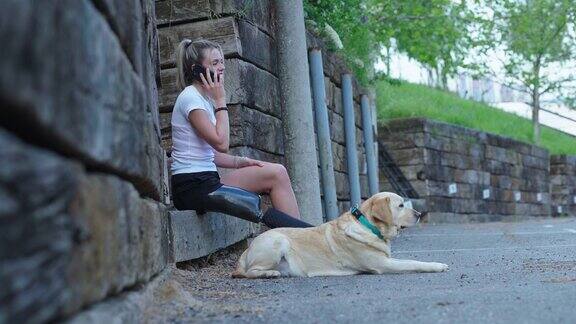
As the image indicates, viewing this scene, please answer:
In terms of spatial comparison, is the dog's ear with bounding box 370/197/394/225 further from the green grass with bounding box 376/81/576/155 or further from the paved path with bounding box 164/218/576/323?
the green grass with bounding box 376/81/576/155

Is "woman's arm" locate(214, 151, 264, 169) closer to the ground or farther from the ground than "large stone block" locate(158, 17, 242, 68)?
closer to the ground

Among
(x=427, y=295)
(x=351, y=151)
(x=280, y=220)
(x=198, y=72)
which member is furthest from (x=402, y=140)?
(x=427, y=295)

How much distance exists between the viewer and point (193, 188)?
5.82 m

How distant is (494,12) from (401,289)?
639 inches

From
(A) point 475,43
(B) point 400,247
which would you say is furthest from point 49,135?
(A) point 475,43

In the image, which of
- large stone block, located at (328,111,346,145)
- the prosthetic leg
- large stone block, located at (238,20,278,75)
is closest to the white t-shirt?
the prosthetic leg

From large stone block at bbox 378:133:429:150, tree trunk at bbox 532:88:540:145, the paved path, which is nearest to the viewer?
the paved path

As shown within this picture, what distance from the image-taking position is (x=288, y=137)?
8.01 metres

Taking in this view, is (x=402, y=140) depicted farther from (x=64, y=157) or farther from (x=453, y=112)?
(x=64, y=157)

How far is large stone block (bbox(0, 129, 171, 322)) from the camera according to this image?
1.54 metres

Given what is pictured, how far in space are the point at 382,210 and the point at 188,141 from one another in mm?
1253

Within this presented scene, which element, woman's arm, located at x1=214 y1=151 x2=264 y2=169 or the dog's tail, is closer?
the dog's tail

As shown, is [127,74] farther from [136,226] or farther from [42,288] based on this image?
[42,288]

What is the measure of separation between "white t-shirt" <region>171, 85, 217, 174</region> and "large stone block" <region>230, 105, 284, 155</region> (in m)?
1.04
